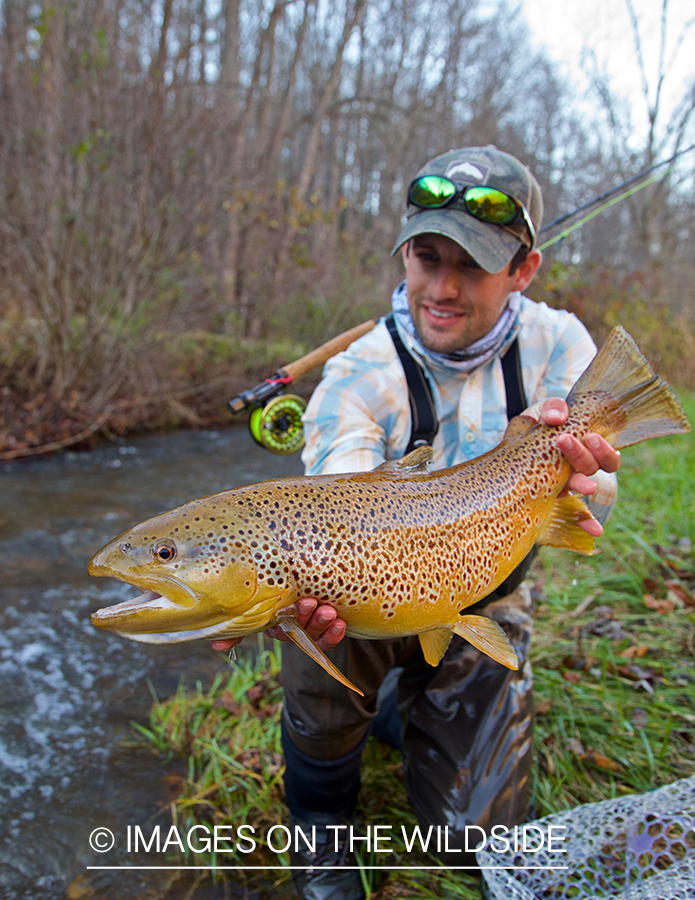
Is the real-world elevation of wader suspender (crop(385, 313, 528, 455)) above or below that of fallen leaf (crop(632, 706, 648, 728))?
above

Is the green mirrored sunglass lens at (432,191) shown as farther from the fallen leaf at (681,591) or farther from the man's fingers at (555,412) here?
the fallen leaf at (681,591)

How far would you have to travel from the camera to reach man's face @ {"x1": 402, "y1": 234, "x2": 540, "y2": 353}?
8.32 ft

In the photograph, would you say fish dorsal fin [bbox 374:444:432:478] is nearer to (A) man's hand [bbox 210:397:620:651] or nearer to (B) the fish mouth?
(A) man's hand [bbox 210:397:620:651]

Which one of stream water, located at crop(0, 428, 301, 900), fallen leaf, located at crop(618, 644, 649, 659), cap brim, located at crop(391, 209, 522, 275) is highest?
cap brim, located at crop(391, 209, 522, 275)

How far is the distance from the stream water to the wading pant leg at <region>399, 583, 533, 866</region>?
3.11ft

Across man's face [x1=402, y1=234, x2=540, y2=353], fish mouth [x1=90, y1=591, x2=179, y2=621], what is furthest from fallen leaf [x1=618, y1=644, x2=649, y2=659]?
fish mouth [x1=90, y1=591, x2=179, y2=621]

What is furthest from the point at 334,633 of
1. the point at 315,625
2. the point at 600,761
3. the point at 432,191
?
the point at 432,191

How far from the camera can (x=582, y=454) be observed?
2.14 m

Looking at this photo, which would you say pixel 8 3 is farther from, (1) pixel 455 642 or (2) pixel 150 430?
(1) pixel 455 642

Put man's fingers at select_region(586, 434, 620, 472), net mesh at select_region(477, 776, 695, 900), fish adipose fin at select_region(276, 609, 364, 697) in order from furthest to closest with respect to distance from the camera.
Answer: man's fingers at select_region(586, 434, 620, 472) < net mesh at select_region(477, 776, 695, 900) < fish adipose fin at select_region(276, 609, 364, 697)

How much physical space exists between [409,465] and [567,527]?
0.69 metres

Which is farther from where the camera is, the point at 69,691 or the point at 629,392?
the point at 69,691

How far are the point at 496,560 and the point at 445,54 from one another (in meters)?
24.6

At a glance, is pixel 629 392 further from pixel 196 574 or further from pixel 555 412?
pixel 196 574
